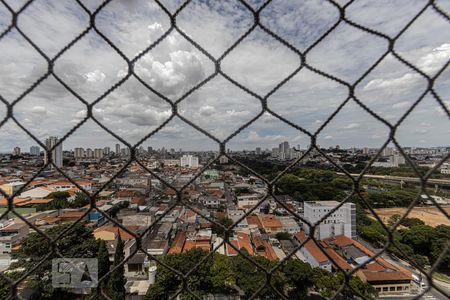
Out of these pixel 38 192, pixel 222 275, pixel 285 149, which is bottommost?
pixel 222 275

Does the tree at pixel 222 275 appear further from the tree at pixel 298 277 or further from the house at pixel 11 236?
the house at pixel 11 236

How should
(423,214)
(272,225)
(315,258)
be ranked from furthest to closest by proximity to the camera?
(423,214), (272,225), (315,258)

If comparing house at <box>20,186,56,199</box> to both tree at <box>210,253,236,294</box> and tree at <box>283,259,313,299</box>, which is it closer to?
tree at <box>210,253,236,294</box>

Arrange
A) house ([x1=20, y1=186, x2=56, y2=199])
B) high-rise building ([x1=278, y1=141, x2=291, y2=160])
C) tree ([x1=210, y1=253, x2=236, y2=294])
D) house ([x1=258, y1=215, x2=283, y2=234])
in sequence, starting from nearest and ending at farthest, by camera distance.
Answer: high-rise building ([x1=278, y1=141, x2=291, y2=160]) < tree ([x1=210, y1=253, x2=236, y2=294]) < house ([x1=258, y1=215, x2=283, y2=234]) < house ([x1=20, y1=186, x2=56, y2=199])

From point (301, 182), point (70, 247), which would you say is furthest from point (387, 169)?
point (70, 247)

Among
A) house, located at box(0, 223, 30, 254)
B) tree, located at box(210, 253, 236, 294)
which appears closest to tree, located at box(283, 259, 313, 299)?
tree, located at box(210, 253, 236, 294)

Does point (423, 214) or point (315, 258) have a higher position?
point (315, 258)

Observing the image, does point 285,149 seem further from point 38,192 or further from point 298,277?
point 38,192

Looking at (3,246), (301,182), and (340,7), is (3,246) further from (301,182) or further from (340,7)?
(301,182)

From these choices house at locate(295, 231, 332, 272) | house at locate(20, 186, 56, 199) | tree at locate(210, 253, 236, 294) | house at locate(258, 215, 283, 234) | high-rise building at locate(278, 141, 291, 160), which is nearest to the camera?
high-rise building at locate(278, 141, 291, 160)

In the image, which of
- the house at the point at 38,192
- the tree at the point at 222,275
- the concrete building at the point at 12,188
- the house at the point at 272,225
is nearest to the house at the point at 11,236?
the concrete building at the point at 12,188

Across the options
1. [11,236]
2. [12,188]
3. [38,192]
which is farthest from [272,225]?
[38,192]
